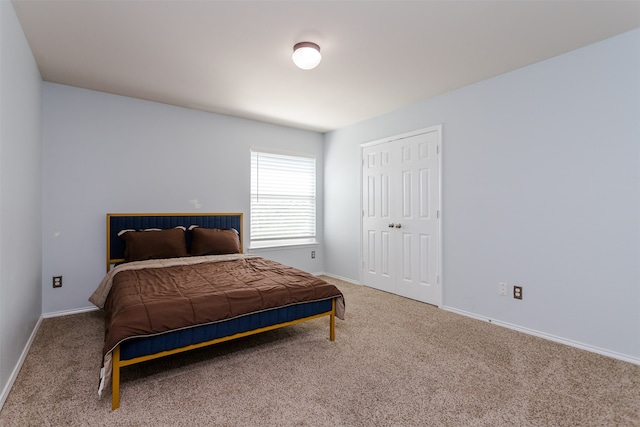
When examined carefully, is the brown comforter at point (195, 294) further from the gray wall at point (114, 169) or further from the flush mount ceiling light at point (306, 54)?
the flush mount ceiling light at point (306, 54)

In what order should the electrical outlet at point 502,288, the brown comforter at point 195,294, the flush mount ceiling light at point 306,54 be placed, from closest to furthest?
the brown comforter at point 195,294
the flush mount ceiling light at point 306,54
the electrical outlet at point 502,288

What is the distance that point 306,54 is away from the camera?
253 centimetres

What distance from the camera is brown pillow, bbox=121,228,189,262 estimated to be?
3.46 meters

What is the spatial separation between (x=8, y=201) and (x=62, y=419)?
54.1 inches

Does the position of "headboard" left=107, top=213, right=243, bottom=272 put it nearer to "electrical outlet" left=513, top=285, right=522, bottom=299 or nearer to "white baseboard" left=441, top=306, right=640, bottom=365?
"white baseboard" left=441, top=306, right=640, bottom=365

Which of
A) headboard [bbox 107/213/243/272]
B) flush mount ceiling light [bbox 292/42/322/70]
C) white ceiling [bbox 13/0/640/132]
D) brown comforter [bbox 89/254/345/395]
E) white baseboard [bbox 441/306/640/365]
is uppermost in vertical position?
white ceiling [bbox 13/0/640/132]

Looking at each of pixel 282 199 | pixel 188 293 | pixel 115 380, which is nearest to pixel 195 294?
pixel 188 293

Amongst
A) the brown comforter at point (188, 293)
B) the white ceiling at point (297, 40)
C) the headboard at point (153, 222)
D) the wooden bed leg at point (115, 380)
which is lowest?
the wooden bed leg at point (115, 380)

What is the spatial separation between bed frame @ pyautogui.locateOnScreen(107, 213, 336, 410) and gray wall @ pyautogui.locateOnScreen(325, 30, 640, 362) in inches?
69.1

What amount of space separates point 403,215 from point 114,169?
3527 millimetres

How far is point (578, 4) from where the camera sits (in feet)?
6.82

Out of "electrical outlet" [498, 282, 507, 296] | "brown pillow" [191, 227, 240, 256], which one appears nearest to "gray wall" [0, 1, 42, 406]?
"brown pillow" [191, 227, 240, 256]

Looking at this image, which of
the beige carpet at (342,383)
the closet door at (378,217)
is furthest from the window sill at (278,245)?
the beige carpet at (342,383)

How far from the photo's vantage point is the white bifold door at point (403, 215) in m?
3.77
